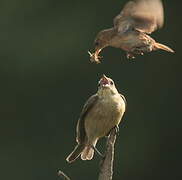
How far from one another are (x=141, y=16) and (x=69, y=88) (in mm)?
6148

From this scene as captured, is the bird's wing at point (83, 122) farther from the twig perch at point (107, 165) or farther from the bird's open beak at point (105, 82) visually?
the twig perch at point (107, 165)

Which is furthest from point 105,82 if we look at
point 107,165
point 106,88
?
point 107,165

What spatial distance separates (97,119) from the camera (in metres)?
6.23

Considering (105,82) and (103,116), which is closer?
(103,116)

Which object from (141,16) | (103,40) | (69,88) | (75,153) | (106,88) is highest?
(141,16)

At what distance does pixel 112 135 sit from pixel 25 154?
6627 mm

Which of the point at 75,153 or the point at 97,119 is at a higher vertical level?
the point at 97,119

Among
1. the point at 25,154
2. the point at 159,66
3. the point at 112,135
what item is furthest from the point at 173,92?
the point at 112,135

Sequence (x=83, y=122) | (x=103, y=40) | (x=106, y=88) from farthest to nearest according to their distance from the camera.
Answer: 1. (x=106, y=88)
2. (x=83, y=122)
3. (x=103, y=40)

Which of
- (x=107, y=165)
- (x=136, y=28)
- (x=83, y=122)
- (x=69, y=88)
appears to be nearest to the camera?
(x=107, y=165)

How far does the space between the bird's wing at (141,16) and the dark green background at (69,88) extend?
207 inches

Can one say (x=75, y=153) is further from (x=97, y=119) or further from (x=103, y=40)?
(x=103, y=40)

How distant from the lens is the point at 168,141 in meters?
11.9

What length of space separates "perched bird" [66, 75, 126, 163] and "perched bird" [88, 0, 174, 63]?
0.33 m
